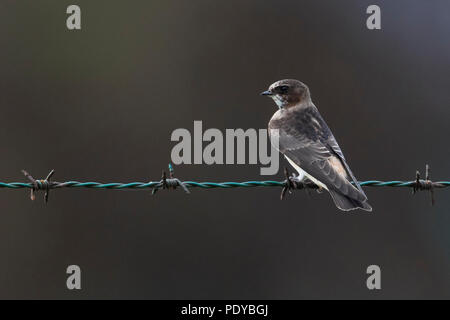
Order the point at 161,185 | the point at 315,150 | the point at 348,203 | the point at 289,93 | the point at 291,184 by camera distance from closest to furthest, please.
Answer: the point at 161,185, the point at 348,203, the point at 291,184, the point at 315,150, the point at 289,93

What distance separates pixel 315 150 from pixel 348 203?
97 centimetres

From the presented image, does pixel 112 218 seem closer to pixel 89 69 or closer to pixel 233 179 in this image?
pixel 233 179

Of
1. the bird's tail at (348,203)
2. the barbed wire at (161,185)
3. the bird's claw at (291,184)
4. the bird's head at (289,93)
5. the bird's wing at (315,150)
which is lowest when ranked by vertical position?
the bird's tail at (348,203)

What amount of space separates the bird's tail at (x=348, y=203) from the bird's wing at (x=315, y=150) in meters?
0.04

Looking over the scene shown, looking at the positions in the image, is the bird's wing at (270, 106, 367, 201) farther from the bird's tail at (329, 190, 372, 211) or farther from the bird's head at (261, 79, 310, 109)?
the bird's head at (261, 79, 310, 109)

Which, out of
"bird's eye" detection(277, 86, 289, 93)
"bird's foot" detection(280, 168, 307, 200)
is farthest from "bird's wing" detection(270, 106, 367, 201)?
"bird's eye" detection(277, 86, 289, 93)

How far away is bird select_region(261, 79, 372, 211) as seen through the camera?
7.24 m

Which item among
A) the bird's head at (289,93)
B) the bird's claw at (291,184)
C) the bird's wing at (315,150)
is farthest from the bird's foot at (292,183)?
the bird's head at (289,93)

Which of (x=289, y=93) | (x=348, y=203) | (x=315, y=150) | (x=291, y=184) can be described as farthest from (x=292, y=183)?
(x=289, y=93)

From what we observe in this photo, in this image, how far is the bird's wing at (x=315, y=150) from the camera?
7344 millimetres

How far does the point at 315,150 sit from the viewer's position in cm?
798

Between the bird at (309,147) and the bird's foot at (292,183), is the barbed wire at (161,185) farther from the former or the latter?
the bird at (309,147)

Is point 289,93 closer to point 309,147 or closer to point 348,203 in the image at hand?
point 309,147

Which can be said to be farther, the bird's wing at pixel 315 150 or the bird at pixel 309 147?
the bird's wing at pixel 315 150
